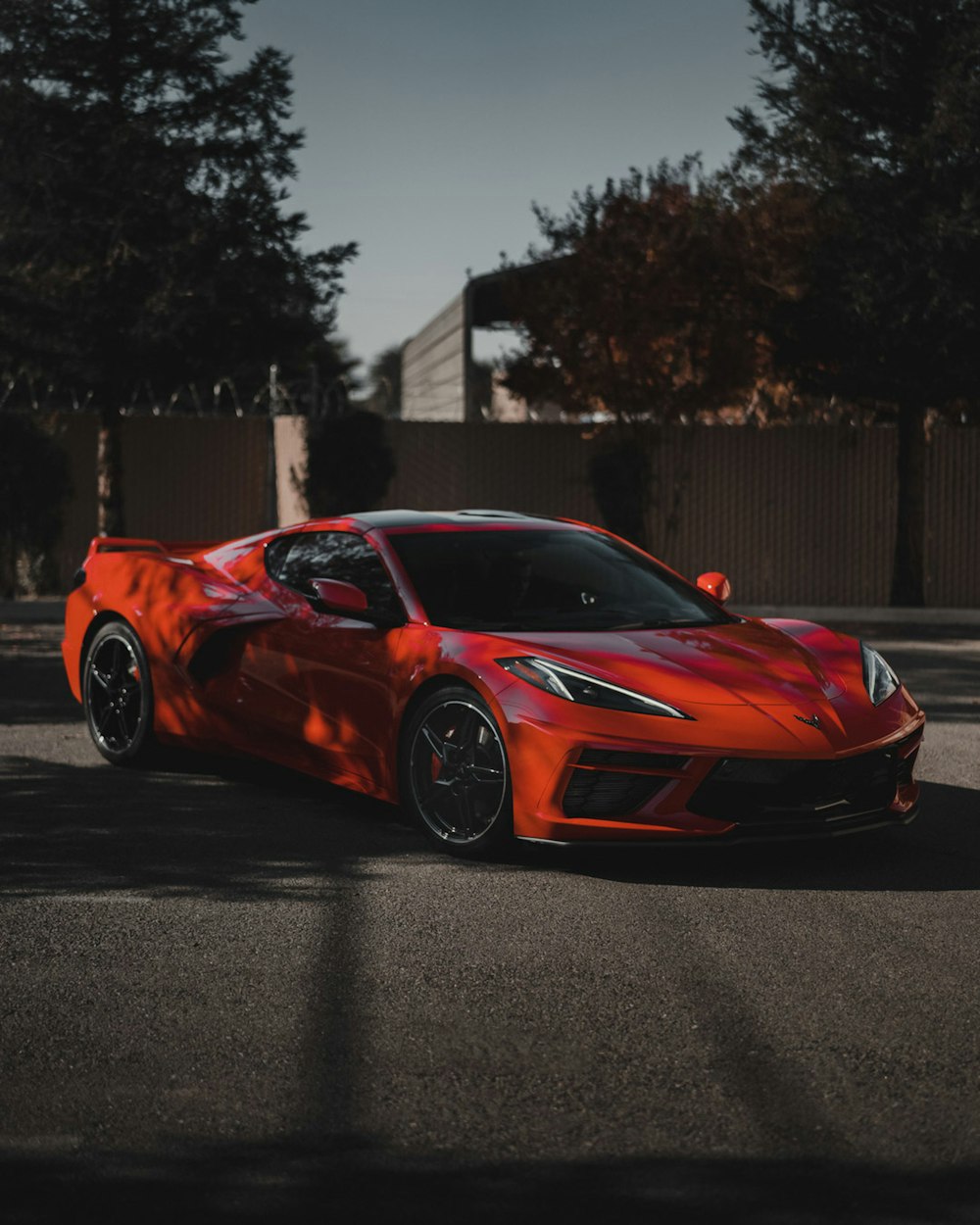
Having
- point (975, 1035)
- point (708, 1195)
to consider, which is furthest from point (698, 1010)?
point (708, 1195)

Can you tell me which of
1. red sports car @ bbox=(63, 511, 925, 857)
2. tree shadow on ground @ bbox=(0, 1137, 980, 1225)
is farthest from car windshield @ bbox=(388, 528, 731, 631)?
tree shadow on ground @ bbox=(0, 1137, 980, 1225)

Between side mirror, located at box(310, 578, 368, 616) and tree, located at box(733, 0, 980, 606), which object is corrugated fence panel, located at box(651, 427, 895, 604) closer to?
tree, located at box(733, 0, 980, 606)

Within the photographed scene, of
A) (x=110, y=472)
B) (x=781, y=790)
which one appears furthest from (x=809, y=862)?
(x=110, y=472)

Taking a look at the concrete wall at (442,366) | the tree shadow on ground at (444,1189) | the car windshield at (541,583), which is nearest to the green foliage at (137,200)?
the concrete wall at (442,366)

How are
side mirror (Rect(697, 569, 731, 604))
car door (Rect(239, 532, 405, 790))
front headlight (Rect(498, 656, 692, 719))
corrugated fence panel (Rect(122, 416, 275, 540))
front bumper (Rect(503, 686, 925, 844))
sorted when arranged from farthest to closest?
corrugated fence panel (Rect(122, 416, 275, 540)) < side mirror (Rect(697, 569, 731, 604)) < car door (Rect(239, 532, 405, 790)) < front headlight (Rect(498, 656, 692, 719)) < front bumper (Rect(503, 686, 925, 844))

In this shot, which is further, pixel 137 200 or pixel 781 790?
pixel 137 200

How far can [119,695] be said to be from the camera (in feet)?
28.3

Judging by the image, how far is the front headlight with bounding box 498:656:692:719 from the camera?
20.4 ft

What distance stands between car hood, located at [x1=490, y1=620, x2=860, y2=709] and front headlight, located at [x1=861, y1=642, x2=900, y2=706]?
0.16ft

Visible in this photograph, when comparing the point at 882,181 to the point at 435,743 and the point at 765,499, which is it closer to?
the point at 765,499

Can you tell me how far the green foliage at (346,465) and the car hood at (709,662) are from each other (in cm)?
1411

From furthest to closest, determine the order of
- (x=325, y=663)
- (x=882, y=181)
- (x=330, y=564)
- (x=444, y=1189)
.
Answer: (x=882, y=181) → (x=330, y=564) → (x=325, y=663) → (x=444, y=1189)

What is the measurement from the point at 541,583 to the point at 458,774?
131 cm

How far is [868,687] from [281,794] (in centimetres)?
285
